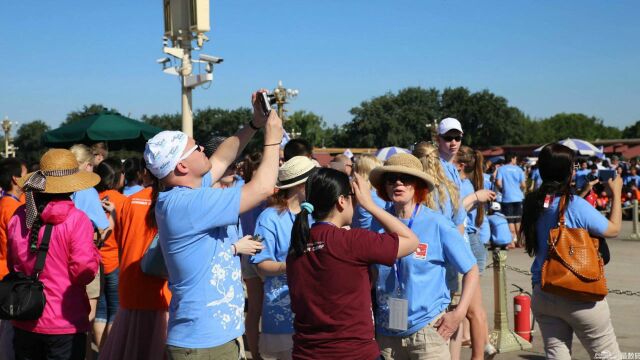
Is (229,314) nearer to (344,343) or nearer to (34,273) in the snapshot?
Result: (344,343)

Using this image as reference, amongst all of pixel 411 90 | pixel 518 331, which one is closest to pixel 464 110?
pixel 411 90

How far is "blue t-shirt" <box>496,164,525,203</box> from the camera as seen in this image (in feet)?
49.4

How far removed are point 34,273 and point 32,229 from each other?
262 mm

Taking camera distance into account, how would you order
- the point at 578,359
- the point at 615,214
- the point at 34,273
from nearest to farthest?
the point at 34,273, the point at 615,214, the point at 578,359

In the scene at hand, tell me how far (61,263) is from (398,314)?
80.4 inches

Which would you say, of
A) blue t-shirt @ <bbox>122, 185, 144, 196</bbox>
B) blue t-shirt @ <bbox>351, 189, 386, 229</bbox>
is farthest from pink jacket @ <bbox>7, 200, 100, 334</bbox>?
blue t-shirt @ <bbox>122, 185, 144, 196</bbox>

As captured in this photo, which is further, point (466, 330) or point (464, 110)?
point (464, 110)

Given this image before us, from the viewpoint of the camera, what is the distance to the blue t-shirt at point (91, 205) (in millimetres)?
5266

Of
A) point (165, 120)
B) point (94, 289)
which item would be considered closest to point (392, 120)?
point (165, 120)

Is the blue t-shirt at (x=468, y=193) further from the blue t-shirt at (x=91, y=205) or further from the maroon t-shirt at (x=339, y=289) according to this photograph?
the blue t-shirt at (x=91, y=205)

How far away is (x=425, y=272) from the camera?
12.2ft

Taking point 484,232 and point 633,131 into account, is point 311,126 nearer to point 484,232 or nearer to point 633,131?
point 633,131

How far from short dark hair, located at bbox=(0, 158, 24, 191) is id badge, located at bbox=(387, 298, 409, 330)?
374 centimetres

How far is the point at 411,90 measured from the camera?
92.7 metres
